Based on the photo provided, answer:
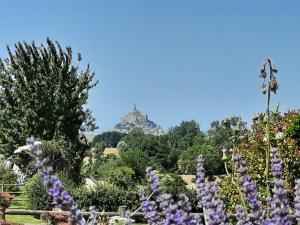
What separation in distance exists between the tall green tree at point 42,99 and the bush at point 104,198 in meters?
12.5

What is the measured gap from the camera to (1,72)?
128 feet

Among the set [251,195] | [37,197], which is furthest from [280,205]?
[37,197]

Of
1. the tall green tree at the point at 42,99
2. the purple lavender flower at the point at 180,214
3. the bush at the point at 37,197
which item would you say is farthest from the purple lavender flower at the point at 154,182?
the tall green tree at the point at 42,99

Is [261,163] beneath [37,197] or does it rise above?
above

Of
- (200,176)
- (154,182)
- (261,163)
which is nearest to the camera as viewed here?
(154,182)

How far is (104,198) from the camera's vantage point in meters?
24.8

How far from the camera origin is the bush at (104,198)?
80.1 feet

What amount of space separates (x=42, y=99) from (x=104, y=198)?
14106 millimetres

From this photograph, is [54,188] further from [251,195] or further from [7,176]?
[7,176]

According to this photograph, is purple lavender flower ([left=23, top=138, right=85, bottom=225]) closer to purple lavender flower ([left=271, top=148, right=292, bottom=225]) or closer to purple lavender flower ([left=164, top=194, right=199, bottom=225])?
purple lavender flower ([left=164, top=194, right=199, bottom=225])

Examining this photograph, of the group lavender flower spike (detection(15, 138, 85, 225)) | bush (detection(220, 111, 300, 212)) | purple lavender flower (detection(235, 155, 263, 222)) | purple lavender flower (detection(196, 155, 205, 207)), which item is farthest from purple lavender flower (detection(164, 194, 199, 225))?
bush (detection(220, 111, 300, 212))

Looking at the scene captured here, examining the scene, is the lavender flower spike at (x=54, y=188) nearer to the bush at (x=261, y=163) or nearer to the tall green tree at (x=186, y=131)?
the bush at (x=261, y=163)

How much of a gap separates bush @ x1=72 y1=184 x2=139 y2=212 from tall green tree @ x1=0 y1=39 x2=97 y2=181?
12549mm

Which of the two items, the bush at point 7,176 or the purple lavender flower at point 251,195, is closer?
the purple lavender flower at point 251,195
